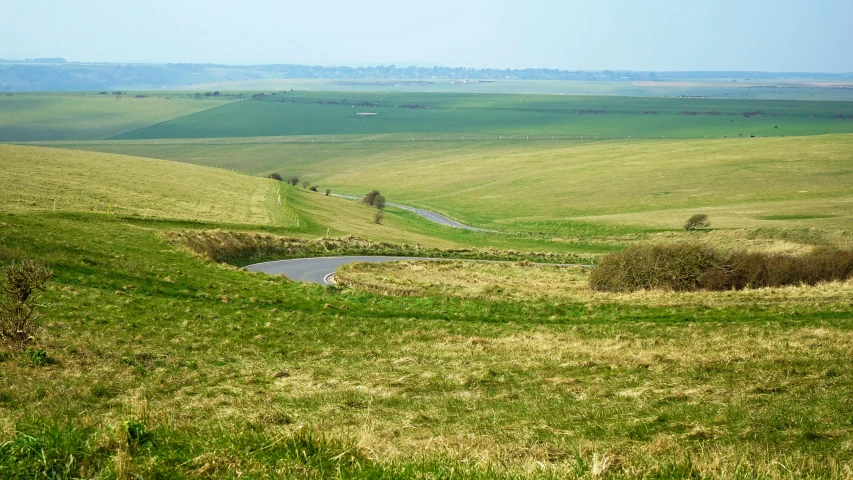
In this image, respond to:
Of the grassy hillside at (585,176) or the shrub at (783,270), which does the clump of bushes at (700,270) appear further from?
the grassy hillside at (585,176)

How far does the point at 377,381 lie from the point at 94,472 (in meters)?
9.02

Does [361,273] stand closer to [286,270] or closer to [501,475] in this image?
[286,270]

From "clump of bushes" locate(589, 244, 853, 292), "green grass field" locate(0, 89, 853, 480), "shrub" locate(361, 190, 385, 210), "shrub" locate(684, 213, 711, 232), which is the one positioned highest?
"green grass field" locate(0, 89, 853, 480)

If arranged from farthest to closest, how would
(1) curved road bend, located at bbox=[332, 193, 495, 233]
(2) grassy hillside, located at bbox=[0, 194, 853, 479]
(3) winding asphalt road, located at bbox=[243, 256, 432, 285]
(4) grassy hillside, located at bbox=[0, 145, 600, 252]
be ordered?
1. (1) curved road bend, located at bbox=[332, 193, 495, 233]
2. (4) grassy hillside, located at bbox=[0, 145, 600, 252]
3. (3) winding asphalt road, located at bbox=[243, 256, 432, 285]
4. (2) grassy hillside, located at bbox=[0, 194, 853, 479]

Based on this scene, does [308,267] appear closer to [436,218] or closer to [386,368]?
[386,368]

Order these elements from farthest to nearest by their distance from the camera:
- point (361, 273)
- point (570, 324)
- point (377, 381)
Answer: point (361, 273) → point (570, 324) → point (377, 381)

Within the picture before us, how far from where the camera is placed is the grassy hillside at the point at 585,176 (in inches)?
3324

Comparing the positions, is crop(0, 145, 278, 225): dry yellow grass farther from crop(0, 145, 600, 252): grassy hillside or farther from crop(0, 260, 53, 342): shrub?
crop(0, 260, 53, 342): shrub

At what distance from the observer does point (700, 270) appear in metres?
35.9

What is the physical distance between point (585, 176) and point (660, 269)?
84929 millimetres

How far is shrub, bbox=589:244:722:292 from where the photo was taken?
117ft

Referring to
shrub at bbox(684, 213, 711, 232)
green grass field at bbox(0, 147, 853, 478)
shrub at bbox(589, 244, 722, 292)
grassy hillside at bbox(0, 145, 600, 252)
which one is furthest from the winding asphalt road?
shrub at bbox(684, 213, 711, 232)

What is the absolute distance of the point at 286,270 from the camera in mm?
40469

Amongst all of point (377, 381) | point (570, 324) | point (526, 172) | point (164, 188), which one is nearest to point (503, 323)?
point (570, 324)
